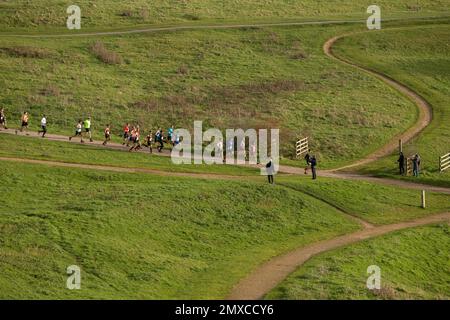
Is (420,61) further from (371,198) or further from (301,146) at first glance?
(371,198)

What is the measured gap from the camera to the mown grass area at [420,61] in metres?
78.8

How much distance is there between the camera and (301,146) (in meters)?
74.9

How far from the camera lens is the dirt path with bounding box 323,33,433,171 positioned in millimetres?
75312

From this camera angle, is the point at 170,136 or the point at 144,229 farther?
the point at 170,136

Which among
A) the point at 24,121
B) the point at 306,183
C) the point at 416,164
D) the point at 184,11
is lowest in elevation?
the point at 306,183

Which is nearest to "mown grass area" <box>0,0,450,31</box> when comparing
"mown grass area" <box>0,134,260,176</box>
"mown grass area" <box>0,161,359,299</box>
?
"mown grass area" <box>0,134,260,176</box>

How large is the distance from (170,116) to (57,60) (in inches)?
760

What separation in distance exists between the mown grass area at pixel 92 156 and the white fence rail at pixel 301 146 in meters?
7.89

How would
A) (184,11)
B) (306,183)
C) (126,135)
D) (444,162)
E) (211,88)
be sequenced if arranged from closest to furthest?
(306,183), (444,162), (126,135), (211,88), (184,11)

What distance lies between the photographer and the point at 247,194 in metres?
57.7

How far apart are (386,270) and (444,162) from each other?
2432cm

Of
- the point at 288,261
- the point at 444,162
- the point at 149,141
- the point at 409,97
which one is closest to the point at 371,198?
the point at 444,162
